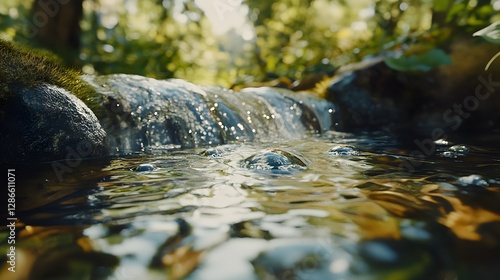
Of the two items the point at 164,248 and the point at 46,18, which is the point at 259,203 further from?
the point at 46,18

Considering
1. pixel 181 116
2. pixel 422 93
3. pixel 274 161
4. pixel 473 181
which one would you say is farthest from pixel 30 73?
pixel 422 93

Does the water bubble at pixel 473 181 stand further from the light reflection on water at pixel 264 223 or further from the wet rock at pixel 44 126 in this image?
the wet rock at pixel 44 126

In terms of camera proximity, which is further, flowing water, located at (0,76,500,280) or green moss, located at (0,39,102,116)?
green moss, located at (0,39,102,116)

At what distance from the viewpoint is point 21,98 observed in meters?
2.88

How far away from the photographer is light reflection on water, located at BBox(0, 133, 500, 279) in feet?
3.81

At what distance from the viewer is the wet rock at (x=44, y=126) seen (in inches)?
112

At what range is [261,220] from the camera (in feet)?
5.05

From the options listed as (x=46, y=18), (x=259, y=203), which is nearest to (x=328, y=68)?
(x=46, y=18)

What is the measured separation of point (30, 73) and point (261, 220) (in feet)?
7.98

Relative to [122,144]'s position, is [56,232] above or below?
below

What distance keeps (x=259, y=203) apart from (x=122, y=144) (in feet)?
7.83

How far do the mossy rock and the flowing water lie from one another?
0.73 feet
